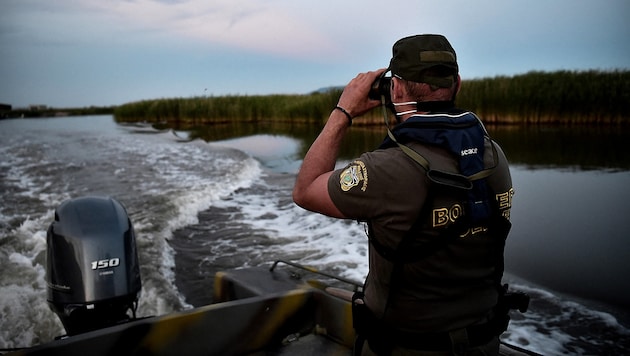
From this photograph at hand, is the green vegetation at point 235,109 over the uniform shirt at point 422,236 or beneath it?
over

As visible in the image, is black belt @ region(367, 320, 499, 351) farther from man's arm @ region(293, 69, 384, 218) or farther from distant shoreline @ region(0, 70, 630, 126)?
distant shoreline @ region(0, 70, 630, 126)

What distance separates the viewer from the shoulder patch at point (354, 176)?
161 centimetres

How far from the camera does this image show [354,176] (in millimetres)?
1624

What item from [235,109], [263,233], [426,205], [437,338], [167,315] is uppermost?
[235,109]

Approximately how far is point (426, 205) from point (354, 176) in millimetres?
234

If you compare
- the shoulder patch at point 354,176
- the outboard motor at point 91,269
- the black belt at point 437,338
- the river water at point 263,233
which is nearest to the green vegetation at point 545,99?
the river water at point 263,233

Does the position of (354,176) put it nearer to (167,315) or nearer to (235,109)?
(167,315)

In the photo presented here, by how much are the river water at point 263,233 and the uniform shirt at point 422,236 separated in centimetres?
236

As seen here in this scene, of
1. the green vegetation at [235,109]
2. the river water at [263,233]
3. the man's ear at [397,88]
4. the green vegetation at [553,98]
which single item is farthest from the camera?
the green vegetation at [235,109]

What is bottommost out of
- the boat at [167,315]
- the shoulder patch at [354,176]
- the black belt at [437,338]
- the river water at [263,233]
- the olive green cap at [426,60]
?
the river water at [263,233]

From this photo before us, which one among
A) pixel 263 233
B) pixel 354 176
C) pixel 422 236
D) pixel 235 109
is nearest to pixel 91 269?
pixel 354 176

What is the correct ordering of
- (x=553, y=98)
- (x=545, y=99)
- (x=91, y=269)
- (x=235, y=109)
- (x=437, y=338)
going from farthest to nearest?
1. (x=235, y=109)
2. (x=545, y=99)
3. (x=553, y=98)
4. (x=91, y=269)
5. (x=437, y=338)

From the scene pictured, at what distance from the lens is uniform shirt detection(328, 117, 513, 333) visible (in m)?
1.58

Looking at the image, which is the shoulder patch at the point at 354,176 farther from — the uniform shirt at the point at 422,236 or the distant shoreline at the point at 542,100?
the distant shoreline at the point at 542,100
